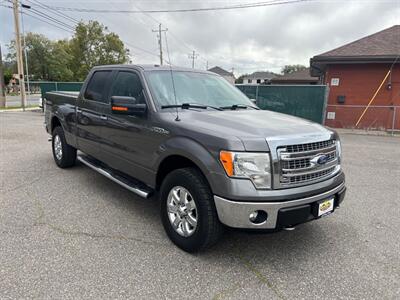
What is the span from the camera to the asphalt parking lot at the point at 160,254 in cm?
246

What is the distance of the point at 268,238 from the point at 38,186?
3.71 metres

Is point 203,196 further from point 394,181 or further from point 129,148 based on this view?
point 394,181

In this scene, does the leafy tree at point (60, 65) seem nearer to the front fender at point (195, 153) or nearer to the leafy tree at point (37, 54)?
the leafy tree at point (37, 54)

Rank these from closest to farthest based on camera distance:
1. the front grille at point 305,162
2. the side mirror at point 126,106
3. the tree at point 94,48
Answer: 1. the front grille at point 305,162
2. the side mirror at point 126,106
3. the tree at point 94,48

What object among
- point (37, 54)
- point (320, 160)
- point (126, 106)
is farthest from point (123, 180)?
point (37, 54)

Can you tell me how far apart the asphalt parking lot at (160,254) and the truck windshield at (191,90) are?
1.56m

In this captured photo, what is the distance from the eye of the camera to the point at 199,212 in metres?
2.75

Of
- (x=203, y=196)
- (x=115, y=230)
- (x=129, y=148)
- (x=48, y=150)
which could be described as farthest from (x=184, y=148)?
(x=48, y=150)

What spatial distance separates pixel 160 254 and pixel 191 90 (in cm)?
203

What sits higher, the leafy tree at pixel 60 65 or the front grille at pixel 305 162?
the leafy tree at pixel 60 65

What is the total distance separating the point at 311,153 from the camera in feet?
8.98

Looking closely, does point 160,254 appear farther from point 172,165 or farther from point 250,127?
point 250,127

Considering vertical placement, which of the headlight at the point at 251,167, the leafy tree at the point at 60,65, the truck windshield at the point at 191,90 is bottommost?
the headlight at the point at 251,167

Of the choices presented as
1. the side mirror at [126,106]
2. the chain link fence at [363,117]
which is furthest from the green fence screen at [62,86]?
the side mirror at [126,106]
